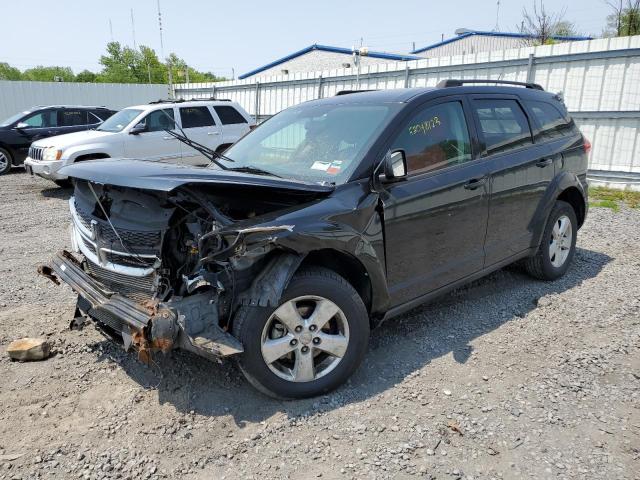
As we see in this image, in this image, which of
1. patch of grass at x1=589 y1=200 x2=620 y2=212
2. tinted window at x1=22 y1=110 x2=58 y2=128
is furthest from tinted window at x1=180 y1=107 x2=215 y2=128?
patch of grass at x1=589 y1=200 x2=620 y2=212

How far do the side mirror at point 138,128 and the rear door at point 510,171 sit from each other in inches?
326

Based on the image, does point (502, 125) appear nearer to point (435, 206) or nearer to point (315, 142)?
point (435, 206)

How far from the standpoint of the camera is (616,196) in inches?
358

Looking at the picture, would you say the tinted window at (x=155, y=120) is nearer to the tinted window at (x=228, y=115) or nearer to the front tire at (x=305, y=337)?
the tinted window at (x=228, y=115)

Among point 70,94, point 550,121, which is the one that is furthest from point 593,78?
point 70,94

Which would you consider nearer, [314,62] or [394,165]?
[394,165]

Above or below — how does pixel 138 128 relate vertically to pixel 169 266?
above

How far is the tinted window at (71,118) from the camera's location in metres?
13.5

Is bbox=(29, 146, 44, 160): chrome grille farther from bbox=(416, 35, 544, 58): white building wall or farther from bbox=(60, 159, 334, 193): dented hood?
bbox=(416, 35, 544, 58): white building wall

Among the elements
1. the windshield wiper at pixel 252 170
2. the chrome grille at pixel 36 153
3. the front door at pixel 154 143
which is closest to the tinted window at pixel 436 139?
the windshield wiper at pixel 252 170

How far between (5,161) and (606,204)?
14534 millimetres

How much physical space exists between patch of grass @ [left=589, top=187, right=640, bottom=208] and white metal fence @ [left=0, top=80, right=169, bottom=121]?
18958 mm

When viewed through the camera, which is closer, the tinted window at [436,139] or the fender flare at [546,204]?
the tinted window at [436,139]

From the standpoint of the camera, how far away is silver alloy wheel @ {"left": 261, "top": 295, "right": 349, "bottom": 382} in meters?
2.94
